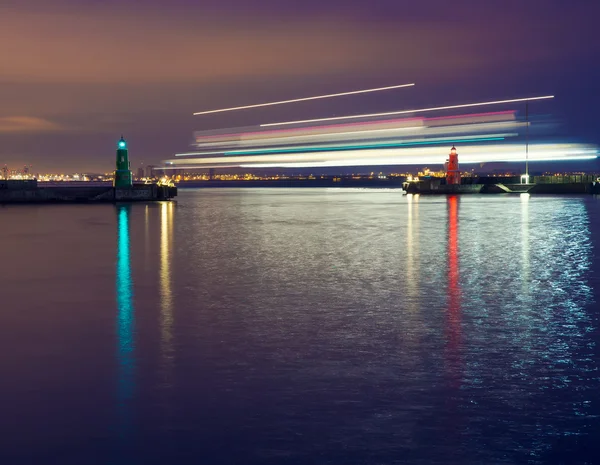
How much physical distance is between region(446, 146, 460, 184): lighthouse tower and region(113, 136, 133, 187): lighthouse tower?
1569 inches

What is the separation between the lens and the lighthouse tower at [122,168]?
62622 millimetres

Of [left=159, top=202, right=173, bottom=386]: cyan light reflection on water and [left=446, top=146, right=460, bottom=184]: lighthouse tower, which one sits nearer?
[left=159, top=202, right=173, bottom=386]: cyan light reflection on water

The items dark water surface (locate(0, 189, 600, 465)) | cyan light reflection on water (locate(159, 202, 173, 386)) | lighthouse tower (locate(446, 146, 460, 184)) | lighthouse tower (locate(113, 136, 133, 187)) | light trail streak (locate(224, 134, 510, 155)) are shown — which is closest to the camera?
dark water surface (locate(0, 189, 600, 465))

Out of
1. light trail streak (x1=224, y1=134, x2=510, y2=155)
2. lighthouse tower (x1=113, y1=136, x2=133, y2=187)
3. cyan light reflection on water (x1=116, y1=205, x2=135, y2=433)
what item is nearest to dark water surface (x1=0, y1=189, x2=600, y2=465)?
cyan light reflection on water (x1=116, y1=205, x2=135, y2=433)

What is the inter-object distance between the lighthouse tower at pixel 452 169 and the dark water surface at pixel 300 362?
7190 cm

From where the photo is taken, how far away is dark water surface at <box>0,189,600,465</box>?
18.5ft

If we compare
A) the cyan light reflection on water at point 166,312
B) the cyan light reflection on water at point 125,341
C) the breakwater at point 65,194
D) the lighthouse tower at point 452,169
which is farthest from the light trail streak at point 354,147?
the cyan light reflection on water at point 125,341

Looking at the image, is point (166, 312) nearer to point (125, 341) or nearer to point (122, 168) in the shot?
point (125, 341)

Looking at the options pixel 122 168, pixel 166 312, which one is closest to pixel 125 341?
pixel 166 312

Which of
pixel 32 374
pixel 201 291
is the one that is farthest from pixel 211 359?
pixel 201 291

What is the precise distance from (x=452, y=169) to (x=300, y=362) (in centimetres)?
8480

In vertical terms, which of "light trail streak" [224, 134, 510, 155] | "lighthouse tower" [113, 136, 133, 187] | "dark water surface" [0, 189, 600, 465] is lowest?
"dark water surface" [0, 189, 600, 465]

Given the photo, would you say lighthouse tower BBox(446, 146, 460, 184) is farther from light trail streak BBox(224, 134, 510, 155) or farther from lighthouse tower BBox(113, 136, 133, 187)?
lighthouse tower BBox(113, 136, 133, 187)

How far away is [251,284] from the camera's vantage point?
14312 mm
